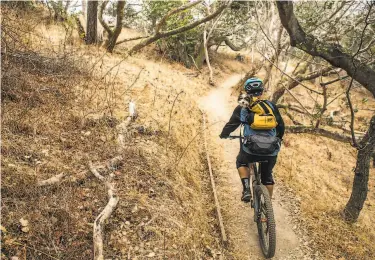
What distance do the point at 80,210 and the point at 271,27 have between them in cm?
1245

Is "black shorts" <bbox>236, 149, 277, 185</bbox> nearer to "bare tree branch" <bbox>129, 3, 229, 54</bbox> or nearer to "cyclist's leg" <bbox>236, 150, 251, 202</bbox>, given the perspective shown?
"cyclist's leg" <bbox>236, 150, 251, 202</bbox>

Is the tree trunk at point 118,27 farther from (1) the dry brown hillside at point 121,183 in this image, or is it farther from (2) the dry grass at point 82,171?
(2) the dry grass at point 82,171

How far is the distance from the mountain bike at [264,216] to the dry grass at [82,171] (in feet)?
3.02

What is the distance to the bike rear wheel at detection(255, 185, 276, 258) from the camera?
438cm

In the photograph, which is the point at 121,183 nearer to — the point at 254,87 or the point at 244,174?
the point at 244,174

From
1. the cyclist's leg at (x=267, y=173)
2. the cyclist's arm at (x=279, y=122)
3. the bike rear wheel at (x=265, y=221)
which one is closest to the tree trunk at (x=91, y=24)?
the cyclist's arm at (x=279, y=122)

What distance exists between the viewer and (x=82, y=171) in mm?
4691

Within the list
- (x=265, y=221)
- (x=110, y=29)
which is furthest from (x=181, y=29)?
(x=265, y=221)

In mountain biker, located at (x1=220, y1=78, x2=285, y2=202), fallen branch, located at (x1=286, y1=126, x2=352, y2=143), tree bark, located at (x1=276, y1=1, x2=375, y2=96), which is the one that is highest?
tree bark, located at (x1=276, y1=1, x2=375, y2=96)

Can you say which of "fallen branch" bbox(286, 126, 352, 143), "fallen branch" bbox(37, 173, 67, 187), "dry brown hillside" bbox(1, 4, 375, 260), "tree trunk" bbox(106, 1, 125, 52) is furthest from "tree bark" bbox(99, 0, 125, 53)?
"fallen branch" bbox(37, 173, 67, 187)

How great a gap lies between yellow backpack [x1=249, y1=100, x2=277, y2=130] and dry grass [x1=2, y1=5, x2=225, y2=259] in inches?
81.3

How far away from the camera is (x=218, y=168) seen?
25.6 feet

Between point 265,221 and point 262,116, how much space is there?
177cm

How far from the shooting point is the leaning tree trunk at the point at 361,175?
560 centimetres
